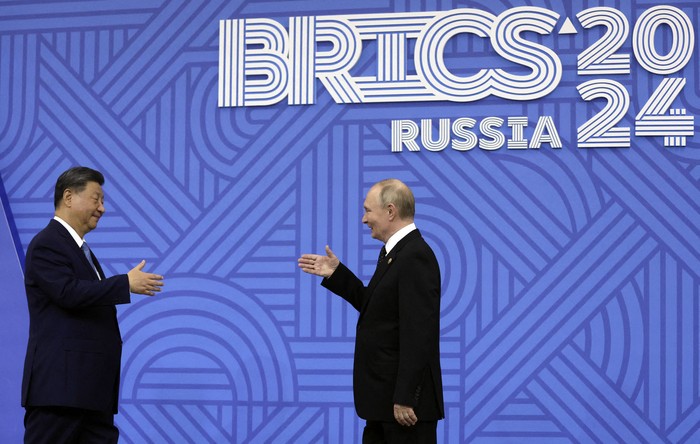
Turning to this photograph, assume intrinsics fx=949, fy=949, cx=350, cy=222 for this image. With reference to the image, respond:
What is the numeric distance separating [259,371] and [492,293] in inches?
50.1

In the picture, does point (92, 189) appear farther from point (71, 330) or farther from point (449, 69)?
point (449, 69)

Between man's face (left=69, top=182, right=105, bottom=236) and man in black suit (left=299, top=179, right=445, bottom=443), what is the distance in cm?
107

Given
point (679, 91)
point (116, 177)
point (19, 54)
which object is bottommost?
point (116, 177)

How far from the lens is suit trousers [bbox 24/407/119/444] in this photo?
341 centimetres

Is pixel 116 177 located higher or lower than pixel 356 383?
higher

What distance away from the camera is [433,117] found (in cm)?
485

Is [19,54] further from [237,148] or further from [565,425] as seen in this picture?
[565,425]

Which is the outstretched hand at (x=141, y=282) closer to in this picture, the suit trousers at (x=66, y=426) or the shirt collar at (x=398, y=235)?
the suit trousers at (x=66, y=426)

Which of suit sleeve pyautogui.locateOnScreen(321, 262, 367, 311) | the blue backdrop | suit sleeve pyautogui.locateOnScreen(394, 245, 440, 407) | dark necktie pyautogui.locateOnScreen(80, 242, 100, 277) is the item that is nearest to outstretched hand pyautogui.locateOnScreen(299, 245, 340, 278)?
suit sleeve pyautogui.locateOnScreen(321, 262, 367, 311)

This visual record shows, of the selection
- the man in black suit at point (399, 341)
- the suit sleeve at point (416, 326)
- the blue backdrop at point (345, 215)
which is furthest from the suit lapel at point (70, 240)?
the blue backdrop at point (345, 215)

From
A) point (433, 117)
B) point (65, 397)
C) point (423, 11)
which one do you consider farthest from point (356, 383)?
point (423, 11)

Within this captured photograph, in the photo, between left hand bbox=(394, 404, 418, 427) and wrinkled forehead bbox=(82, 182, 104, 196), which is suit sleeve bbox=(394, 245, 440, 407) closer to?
left hand bbox=(394, 404, 418, 427)

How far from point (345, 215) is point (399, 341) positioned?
170 cm

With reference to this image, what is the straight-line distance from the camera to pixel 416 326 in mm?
3227
